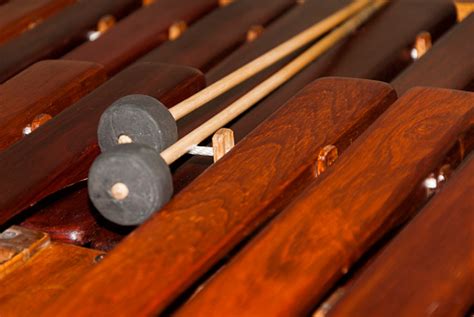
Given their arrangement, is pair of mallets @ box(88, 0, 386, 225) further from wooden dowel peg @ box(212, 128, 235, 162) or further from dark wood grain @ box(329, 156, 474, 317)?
dark wood grain @ box(329, 156, 474, 317)

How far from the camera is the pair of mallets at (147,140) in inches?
82.5

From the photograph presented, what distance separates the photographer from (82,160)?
2480 millimetres

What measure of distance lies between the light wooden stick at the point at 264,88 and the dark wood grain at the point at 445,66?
0.27 meters

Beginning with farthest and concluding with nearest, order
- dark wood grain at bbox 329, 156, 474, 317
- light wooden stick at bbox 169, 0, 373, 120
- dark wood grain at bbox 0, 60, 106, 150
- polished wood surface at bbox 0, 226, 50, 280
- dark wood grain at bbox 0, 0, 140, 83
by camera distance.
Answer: dark wood grain at bbox 0, 0, 140, 83
dark wood grain at bbox 0, 60, 106, 150
light wooden stick at bbox 169, 0, 373, 120
polished wood surface at bbox 0, 226, 50, 280
dark wood grain at bbox 329, 156, 474, 317

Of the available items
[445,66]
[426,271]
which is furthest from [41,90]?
[426,271]

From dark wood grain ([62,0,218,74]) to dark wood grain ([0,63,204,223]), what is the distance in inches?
11.3

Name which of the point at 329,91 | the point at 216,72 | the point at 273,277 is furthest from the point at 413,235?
the point at 216,72

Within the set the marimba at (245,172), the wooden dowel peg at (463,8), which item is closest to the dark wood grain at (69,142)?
the marimba at (245,172)

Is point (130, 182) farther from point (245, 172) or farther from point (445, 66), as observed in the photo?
point (445, 66)

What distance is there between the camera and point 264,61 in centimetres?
283

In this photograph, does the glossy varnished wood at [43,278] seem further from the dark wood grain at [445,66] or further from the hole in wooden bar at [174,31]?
the hole in wooden bar at [174,31]

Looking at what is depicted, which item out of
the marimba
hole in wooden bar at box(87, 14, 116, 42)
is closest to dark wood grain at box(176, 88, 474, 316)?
the marimba

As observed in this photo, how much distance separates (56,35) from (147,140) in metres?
1.03

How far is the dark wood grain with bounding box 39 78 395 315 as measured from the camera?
1917 mm
